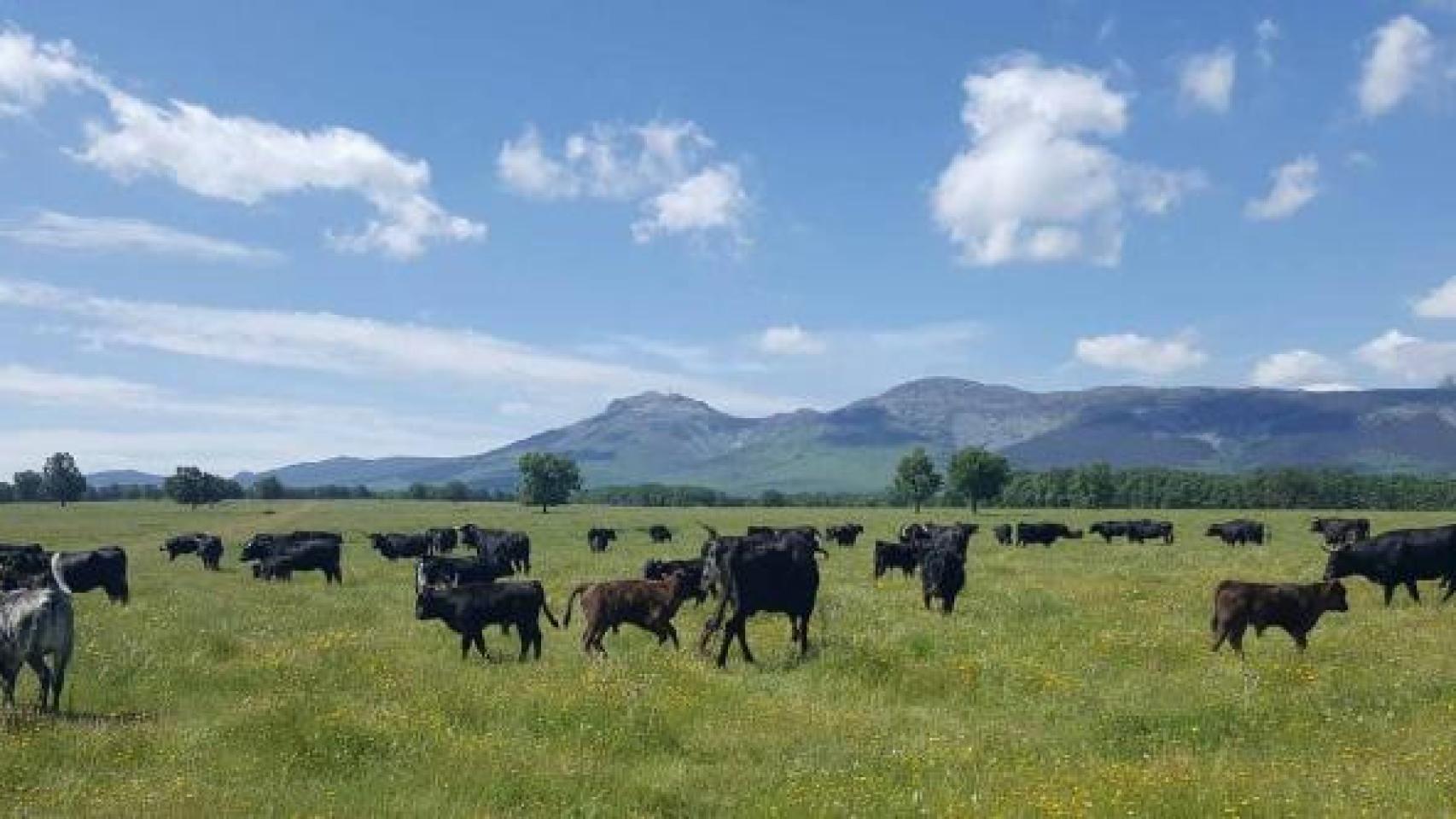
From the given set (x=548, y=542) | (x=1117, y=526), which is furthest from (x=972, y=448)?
(x=548, y=542)

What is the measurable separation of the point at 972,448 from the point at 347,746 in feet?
343

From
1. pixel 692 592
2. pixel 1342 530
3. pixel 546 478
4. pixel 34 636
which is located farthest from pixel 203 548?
pixel 546 478

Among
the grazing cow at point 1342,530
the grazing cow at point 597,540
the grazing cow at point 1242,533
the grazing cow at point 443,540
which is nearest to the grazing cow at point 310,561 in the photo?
the grazing cow at point 443,540

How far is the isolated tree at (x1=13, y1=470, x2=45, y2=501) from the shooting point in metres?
169

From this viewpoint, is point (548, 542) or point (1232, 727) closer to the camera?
point (1232, 727)

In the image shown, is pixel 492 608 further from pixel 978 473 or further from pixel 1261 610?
pixel 978 473

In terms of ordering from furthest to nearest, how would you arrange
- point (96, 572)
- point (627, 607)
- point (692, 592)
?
1. point (96, 572)
2. point (692, 592)
3. point (627, 607)

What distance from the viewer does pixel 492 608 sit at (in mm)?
20625

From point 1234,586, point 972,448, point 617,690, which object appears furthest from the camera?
point 972,448

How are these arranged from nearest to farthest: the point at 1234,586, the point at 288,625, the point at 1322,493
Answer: the point at 1234,586, the point at 288,625, the point at 1322,493

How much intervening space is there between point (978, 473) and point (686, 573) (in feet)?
294

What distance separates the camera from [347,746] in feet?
39.4

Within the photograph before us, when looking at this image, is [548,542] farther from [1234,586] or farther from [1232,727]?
[1232,727]

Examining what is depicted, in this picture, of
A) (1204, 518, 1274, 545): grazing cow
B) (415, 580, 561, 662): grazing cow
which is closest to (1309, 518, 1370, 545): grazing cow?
(1204, 518, 1274, 545): grazing cow
